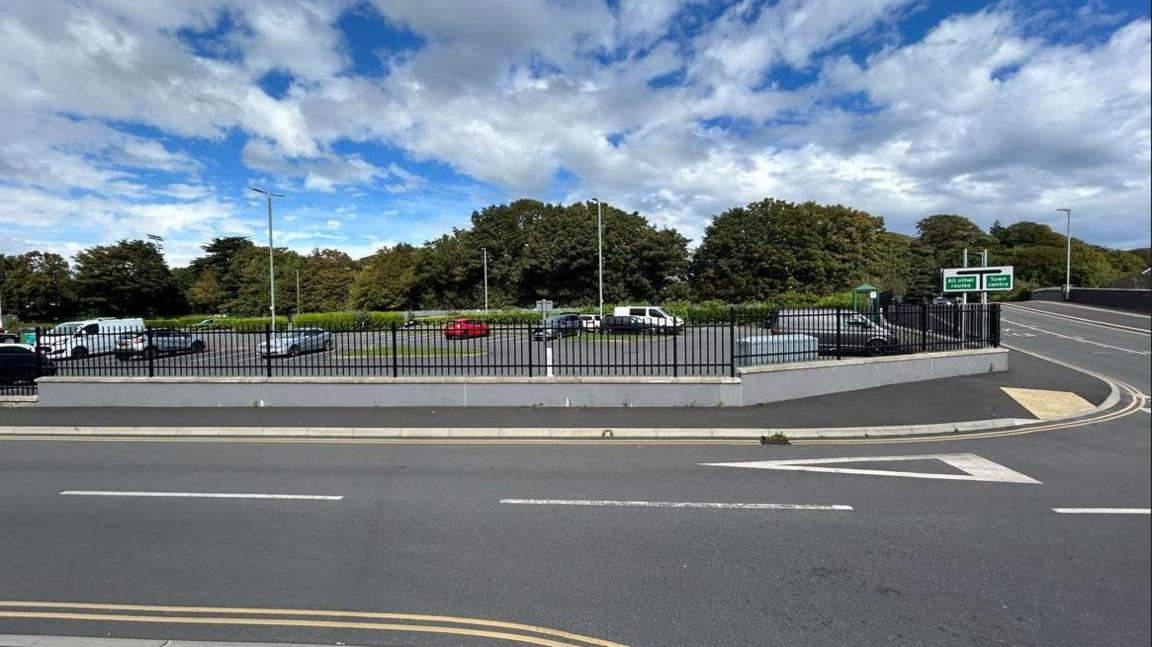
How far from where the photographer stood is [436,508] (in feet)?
19.0

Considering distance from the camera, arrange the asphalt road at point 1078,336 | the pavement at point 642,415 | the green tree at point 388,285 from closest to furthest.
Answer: the pavement at point 642,415 → the asphalt road at point 1078,336 → the green tree at point 388,285

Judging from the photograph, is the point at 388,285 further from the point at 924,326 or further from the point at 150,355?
the point at 924,326

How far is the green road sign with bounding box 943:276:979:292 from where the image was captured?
49.1 feet

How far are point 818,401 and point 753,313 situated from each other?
2242mm

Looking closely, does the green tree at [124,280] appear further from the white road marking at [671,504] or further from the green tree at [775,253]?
the white road marking at [671,504]

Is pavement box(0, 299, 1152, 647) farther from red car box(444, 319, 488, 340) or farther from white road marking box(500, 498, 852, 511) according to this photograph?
red car box(444, 319, 488, 340)

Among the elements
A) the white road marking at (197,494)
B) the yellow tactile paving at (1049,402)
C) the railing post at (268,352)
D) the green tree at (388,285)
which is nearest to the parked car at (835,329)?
the yellow tactile paving at (1049,402)

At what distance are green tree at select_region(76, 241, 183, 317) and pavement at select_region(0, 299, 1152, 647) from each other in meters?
76.3

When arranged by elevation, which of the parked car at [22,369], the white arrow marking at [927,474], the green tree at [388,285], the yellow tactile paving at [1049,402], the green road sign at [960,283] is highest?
the green tree at [388,285]

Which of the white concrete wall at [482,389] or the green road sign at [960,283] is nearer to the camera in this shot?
the white concrete wall at [482,389]

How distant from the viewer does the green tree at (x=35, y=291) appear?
214 feet

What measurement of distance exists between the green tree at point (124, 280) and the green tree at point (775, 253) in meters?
65.1

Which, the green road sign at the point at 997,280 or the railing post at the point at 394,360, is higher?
the green road sign at the point at 997,280

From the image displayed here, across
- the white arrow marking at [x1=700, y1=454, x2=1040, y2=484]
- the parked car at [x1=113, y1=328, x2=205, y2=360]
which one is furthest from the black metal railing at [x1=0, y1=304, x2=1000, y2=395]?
the white arrow marking at [x1=700, y1=454, x2=1040, y2=484]
